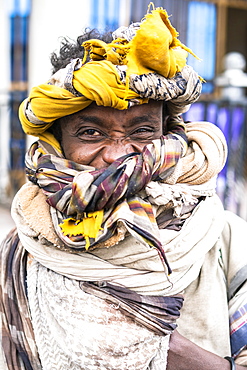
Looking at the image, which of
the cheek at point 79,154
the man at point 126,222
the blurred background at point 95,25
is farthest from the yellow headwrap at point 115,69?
the blurred background at point 95,25

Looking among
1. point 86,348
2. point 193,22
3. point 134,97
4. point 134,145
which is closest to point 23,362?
point 86,348

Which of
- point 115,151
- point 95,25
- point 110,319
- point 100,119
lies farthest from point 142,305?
point 95,25

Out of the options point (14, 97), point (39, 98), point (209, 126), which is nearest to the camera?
point (39, 98)

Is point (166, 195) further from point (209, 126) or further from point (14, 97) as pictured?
point (14, 97)

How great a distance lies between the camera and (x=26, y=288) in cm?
188

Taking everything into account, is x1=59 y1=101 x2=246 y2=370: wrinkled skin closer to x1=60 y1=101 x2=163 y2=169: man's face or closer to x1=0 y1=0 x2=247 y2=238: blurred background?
x1=60 y1=101 x2=163 y2=169: man's face

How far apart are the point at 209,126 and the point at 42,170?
59 cm

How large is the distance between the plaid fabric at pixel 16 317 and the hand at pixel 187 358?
453 mm

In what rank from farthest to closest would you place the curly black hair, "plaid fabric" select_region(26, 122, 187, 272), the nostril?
the curly black hair < the nostril < "plaid fabric" select_region(26, 122, 187, 272)

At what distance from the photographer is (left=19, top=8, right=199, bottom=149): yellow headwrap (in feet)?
5.31

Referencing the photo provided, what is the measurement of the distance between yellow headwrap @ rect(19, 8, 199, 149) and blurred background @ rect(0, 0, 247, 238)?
4287mm

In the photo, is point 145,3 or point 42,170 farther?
point 145,3

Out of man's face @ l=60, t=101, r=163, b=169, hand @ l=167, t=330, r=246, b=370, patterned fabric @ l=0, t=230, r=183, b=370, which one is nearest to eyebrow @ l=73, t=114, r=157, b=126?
man's face @ l=60, t=101, r=163, b=169

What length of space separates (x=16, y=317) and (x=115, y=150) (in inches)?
26.8
